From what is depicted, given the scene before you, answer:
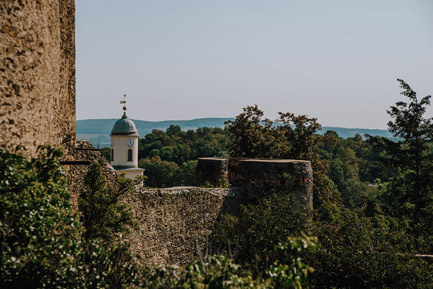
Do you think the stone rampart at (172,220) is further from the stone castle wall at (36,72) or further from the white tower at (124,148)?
the white tower at (124,148)

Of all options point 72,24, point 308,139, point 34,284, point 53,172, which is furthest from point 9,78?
point 308,139

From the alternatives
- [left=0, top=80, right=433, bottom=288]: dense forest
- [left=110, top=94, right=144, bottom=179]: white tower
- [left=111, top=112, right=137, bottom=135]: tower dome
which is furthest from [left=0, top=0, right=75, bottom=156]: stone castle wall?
[left=111, top=112, right=137, bottom=135]: tower dome

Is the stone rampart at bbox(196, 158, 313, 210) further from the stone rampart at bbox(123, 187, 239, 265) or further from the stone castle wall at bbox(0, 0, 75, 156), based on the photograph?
the stone castle wall at bbox(0, 0, 75, 156)

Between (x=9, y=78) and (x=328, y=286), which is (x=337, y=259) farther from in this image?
(x=9, y=78)

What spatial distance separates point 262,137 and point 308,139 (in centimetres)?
232

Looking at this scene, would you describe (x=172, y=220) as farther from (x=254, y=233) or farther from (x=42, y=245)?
(x=42, y=245)

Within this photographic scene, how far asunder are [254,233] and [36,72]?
5836mm

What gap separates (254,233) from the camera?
10.3 m

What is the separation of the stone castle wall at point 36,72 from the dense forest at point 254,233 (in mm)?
446

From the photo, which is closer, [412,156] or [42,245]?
[42,245]

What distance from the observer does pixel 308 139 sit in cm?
2138

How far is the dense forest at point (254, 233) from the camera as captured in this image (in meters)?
4.80

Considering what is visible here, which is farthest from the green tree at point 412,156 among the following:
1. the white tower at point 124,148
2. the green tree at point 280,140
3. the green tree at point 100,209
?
the white tower at point 124,148

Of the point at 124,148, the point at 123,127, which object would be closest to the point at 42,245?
the point at 124,148
